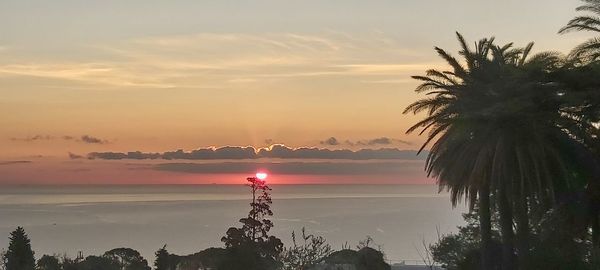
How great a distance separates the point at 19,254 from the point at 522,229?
29679 millimetres

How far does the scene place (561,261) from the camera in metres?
38.8

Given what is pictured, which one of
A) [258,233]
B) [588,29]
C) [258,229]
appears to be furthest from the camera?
[258,233]

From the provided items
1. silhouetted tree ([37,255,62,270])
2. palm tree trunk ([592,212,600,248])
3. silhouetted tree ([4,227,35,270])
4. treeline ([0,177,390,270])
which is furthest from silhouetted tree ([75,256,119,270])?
palm tree trunk ([592,212,600,248])

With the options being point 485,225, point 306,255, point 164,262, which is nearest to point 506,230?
point 485,225

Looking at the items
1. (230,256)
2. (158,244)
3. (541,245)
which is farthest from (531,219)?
(158,244)

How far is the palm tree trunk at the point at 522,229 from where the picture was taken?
34050mm

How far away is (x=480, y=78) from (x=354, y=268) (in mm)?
11350

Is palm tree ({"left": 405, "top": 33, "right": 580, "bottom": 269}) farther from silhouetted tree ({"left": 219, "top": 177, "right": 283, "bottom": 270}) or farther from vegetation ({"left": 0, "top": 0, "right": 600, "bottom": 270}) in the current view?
silhouetted tree ({"left": 219, "top": 177, "right": 283, "bottom": 270})

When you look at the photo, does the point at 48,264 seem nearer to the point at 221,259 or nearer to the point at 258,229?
the point at 221,259

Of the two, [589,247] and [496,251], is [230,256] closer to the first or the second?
[496,251]

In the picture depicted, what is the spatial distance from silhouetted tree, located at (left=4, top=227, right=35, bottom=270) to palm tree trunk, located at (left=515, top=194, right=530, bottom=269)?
27.7 meters

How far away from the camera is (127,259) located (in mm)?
48875

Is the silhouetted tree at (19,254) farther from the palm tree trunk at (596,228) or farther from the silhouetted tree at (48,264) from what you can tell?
the palm tree trunk at (596,228)

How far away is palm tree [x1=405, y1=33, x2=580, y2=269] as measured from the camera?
33031 mm
